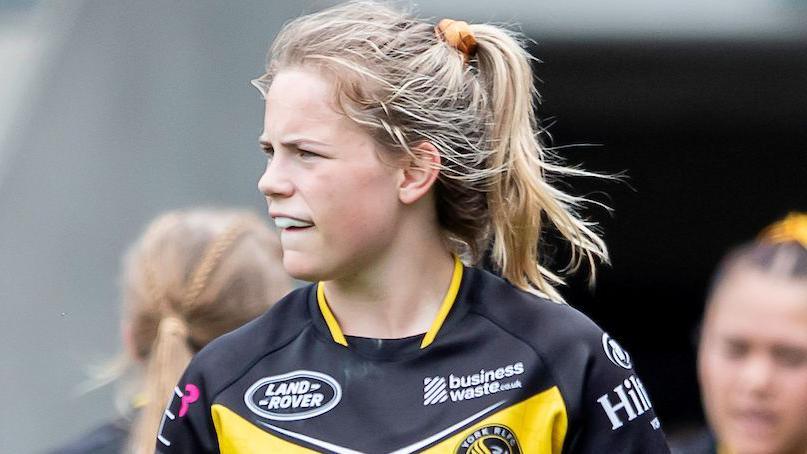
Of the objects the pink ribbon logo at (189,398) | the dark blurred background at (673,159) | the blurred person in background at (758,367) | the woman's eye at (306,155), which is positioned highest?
the woman's eye at (306,155)

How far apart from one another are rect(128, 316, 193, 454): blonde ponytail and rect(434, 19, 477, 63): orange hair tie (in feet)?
3.48

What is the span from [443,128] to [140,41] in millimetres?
3462

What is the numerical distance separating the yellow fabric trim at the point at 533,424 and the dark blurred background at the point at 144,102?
5.51 feet

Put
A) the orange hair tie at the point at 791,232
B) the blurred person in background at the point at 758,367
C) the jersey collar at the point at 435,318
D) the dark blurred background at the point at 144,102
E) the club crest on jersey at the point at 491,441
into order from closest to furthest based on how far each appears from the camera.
→ 1. the club crest on jersey at the point at 491,441
2. the jersey collar at the point at 435,318
3. the blurred person in background at the point at 758,367
4. the orange hair tie at the point at 791,232
5. the dark blurred background at the point at 144,102

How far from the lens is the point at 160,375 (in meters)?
3.31

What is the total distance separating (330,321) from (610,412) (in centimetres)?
50

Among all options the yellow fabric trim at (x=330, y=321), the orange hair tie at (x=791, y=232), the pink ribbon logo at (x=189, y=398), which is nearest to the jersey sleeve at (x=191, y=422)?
the pink ribbon logo at (x=189, y=398)

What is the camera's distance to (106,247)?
5516 mm

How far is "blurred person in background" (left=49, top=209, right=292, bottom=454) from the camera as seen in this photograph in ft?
11.3

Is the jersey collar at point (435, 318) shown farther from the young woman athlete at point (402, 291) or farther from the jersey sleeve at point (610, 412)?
the jersey sleeve at point (610, 412)

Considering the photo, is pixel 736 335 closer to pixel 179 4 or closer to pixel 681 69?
pixel 179 4

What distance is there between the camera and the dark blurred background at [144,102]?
5.26 m

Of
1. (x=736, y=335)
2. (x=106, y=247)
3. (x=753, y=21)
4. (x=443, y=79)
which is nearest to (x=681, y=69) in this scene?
(x=753, y=21)

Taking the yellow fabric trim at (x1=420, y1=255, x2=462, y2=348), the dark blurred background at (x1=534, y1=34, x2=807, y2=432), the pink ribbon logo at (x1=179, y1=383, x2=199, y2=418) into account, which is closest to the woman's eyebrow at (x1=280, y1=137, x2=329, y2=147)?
the yellow fabric trim at (x1=420, y1=255, x2=462, y2=348)
